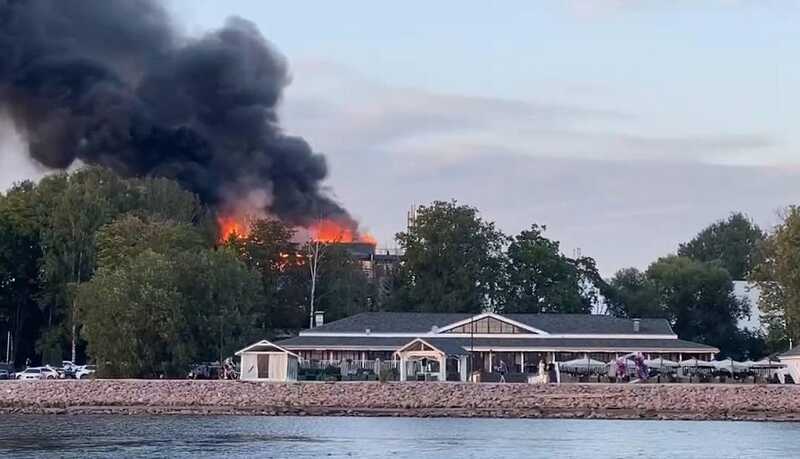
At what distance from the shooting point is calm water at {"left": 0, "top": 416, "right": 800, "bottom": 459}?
167 feet

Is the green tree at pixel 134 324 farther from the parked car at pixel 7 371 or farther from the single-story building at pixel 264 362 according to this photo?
the parked car at pixel 7 371

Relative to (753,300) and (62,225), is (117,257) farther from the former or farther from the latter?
(753,300)

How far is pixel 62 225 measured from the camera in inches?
3935

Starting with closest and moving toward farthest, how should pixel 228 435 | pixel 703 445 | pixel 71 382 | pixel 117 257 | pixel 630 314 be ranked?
1. pixel 703 445
2. pixel 228 435
3. pixel 71 382
4. pixel 117 257
5. pixel 630 314

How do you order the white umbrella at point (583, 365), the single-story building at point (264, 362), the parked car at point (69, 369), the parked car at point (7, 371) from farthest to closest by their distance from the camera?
the parked car at point (7, 371) < the parked car at point (69, 369) < the white umbrella at point (583, 365) < the single-story building at point (264, 362)

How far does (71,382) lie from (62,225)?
981 inches

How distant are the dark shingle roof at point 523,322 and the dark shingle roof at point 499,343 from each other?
1.26 m

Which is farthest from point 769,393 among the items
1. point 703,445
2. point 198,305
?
point 198,305

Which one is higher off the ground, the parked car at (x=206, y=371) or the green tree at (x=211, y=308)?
the green tree at (x=211, y=308)

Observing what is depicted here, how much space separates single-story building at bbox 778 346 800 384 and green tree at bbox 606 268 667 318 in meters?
31.3

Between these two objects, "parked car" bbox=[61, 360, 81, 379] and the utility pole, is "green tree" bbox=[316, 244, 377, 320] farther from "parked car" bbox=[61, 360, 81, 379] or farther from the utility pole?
"parked car" bbox=[61, 360, 81, 379]

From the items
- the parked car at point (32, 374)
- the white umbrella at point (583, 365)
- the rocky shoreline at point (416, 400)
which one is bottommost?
the rocky shoreline at point (416, 400)

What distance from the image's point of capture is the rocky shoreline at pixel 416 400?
70.1 metres

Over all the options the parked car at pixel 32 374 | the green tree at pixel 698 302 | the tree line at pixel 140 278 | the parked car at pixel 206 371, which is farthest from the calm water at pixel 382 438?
the green tree at pixel 698 302
